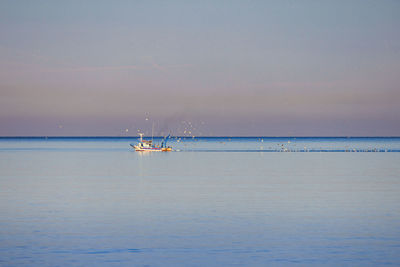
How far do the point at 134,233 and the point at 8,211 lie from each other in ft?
28.6

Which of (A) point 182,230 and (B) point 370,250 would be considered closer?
(B) point 370,250

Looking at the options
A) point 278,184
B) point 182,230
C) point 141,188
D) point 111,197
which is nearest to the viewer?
point 182,230

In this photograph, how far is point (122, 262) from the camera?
17.4m

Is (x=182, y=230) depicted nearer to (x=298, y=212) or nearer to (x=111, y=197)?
(x=298, y=212)

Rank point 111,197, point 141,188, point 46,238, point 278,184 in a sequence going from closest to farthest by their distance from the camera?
1. point 46,238
2. point 111,197
3. point 141,188
4. point 278,184

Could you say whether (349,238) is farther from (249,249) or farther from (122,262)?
(122,262)

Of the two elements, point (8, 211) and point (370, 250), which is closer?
point (370, 250)

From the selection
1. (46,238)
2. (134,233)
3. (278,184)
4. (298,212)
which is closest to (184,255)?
(134,233)

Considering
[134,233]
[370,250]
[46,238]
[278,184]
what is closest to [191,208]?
[134,233]

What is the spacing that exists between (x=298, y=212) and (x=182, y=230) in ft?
24.2

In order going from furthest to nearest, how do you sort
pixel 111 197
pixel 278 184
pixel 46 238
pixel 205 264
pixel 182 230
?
pixel 278 184 → pixel 111 197 → pixel 182 230 → pixel 46 238 → pixel 205 264

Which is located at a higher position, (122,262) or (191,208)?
(191,208)

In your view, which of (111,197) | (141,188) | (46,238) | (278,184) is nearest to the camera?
(46,238)

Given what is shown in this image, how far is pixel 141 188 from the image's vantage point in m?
40.0
